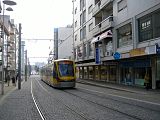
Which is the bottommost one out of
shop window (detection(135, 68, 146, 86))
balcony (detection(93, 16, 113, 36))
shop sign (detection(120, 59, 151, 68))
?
shop window (detection(135, 68, 146, 86))

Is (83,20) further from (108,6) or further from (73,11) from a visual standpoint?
(108,6)

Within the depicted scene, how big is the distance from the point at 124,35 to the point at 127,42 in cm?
142

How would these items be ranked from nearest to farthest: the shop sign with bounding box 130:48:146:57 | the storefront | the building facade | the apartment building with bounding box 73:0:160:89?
the shop sign with bounding box 130:48:146:57
the apartment building with bounding box 73:0:160:89
the storefront
the building facade

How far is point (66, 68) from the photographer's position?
3444 centimetres

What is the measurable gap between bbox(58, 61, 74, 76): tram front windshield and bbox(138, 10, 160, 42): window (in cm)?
778

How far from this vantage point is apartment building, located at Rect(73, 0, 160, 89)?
99.5ft

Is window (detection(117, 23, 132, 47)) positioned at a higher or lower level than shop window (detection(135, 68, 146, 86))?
higher

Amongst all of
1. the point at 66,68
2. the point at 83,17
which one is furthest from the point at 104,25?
the point at 83,17

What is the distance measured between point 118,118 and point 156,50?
15.3 metres

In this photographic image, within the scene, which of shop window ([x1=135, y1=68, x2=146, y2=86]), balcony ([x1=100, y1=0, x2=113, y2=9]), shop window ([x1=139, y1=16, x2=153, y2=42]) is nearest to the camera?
shop window ([x1=139, y1=16, x2=153, y2=42])

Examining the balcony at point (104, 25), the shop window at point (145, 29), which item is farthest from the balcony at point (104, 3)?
the shop window at point (145, 29)

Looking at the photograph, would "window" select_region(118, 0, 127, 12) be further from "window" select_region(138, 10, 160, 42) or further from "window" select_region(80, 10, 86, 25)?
"window" select_region(80, 10, 86, 25)

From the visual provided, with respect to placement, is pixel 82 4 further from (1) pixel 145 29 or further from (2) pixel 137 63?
(1) pixel 145 29

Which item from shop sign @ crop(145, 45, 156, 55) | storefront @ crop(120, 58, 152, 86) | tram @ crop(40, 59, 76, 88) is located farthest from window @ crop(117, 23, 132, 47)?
shop sign @ crop(145, 45, 156, 55)
